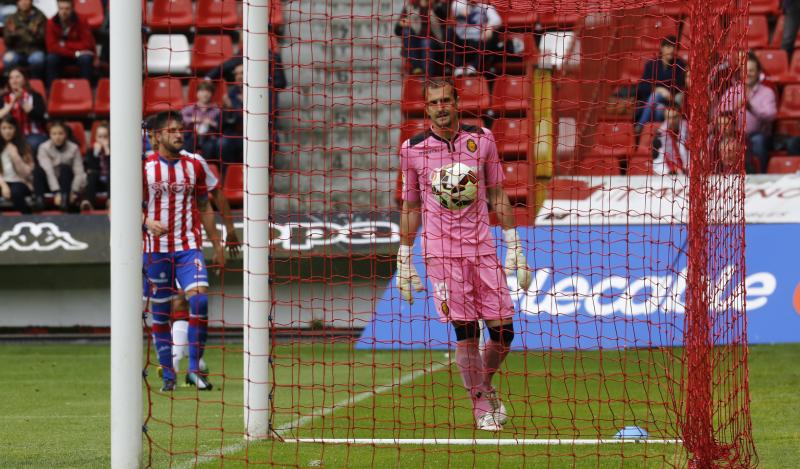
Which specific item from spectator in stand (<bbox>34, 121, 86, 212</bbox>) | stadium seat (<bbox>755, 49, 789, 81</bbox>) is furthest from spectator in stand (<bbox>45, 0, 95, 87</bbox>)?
stadium seat (<bbox>755, 49, 789, 81</bbox>)

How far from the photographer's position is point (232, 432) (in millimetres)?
6895

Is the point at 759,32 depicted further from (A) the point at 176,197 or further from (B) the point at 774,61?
(A) the point at 176,197

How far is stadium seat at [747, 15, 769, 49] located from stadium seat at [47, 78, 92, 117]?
27.2 feet

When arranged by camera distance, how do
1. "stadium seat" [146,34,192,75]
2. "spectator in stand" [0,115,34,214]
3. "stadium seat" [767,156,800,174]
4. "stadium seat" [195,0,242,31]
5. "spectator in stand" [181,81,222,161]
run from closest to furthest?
"spectator in stand" [181,81,222,161], "stadium seat" [767,156,800,174], "spectator in stand" [0,115,34,214], "stadium seat" [146,34,192,75], "stadium seat" [195,0,242,31]

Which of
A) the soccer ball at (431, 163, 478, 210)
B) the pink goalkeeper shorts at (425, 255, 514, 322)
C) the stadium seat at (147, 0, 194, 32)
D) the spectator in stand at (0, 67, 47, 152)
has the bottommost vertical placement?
the pink goalkeeper shorts at (425, 255, 514, 322)

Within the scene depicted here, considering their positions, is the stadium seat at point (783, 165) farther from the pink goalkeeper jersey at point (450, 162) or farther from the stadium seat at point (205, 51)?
the pink goalkeeper jersey at point (450, 162)

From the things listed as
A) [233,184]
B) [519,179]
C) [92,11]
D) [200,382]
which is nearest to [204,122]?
[233,184]

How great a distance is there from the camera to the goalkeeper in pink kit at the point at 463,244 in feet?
23.8

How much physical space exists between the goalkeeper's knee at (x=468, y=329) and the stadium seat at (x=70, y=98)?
9602mm

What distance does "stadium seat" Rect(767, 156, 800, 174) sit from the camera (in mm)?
13891

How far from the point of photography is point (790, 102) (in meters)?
14.9

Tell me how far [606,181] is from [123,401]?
765 centimetres

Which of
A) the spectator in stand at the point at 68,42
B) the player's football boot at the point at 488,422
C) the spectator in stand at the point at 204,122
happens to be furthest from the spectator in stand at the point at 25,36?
the player's football boot at the point at 488,422

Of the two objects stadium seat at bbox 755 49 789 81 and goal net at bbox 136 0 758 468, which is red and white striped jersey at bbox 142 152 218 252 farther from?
stadium seat at bbox 755 49 789 81
